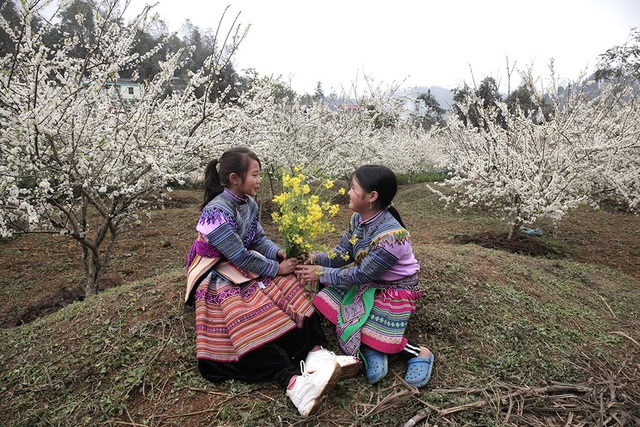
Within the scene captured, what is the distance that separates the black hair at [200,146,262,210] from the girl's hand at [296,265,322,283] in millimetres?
674

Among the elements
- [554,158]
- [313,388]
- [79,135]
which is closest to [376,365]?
[313,388]

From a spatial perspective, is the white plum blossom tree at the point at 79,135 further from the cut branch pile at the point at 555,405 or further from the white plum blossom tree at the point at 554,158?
the white plum blossom tree at the point at 554,158

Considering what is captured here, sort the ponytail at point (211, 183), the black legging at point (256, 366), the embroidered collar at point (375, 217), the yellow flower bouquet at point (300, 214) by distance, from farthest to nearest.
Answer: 1. the ponytail at point (211, 183)
2. the embroidered collar at point (375, 217)
3. the yellow flower bouquet at point (300, 214)
4. the black legging at point (256, 366)

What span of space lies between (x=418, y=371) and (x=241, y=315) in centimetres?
101

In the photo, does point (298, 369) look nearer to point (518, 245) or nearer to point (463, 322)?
point (463, 322)

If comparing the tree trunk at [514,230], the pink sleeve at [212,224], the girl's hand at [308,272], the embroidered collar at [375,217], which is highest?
the embroidered collar at [375,217]

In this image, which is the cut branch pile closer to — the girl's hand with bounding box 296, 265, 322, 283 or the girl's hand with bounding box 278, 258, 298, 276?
the girl's hand with bounding box 296, 265, 322, 283

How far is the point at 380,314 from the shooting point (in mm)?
2107

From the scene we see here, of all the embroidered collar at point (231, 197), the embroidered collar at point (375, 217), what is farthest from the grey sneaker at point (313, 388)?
the embroidered collar at point (231, 197)

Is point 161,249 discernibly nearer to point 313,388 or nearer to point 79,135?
point 79,135

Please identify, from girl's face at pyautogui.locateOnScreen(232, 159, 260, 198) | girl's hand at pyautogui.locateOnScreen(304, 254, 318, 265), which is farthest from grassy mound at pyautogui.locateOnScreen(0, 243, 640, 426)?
girl's face at pyautogui.locateOnScreen(232, 159, 260, 198)

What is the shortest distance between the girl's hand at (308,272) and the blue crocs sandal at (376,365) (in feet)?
1.76

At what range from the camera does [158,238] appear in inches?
243

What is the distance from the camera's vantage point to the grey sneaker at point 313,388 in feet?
5.70
